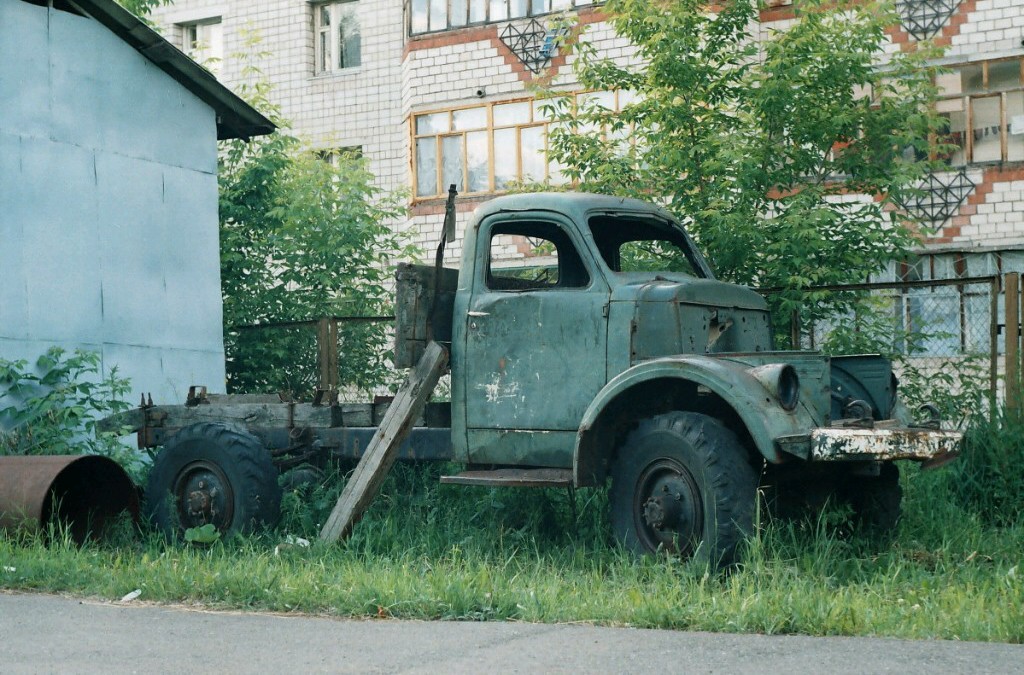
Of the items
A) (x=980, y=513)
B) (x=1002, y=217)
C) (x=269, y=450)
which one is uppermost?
(x=1002, y=217)

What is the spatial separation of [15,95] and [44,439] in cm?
329

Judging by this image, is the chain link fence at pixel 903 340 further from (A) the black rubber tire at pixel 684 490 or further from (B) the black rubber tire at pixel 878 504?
(A) the black rubber tire at pixel 684 490

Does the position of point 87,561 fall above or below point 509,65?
below

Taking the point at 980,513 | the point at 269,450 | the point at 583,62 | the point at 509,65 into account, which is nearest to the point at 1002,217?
the point at 509,65

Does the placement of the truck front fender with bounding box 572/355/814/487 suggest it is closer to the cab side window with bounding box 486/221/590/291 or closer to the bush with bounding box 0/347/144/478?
the cab side window with bounding box 486/221/590/291

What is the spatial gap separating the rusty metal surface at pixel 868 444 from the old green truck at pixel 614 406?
0.4 inches

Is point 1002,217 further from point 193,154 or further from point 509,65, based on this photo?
point 193,154

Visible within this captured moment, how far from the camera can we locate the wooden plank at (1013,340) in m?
9.88

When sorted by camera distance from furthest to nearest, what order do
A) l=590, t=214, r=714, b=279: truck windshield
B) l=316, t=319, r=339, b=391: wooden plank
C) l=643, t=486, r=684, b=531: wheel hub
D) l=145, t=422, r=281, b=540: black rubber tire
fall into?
l=316, t=319, r=339, b=391: wooden plank → l=145, t=422, r=281, b=540: black rubber tire → l=590, t=214, r=714, b=279: truck windshield → l=643, t=486, r=684, b=531: wheel hub

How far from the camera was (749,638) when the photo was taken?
17.0 feet

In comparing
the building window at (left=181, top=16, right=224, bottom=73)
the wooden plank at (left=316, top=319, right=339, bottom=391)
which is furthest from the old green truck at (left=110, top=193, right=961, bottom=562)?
the building window at (left=181, top=16, right=224, bottom=73)

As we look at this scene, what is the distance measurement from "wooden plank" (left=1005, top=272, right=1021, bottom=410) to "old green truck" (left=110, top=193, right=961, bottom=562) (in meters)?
Result: 2.29

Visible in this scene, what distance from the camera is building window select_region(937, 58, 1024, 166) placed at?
2066 centimetres

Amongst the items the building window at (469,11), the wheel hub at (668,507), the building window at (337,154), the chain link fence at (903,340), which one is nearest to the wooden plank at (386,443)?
the wheel hub at (668,507)
